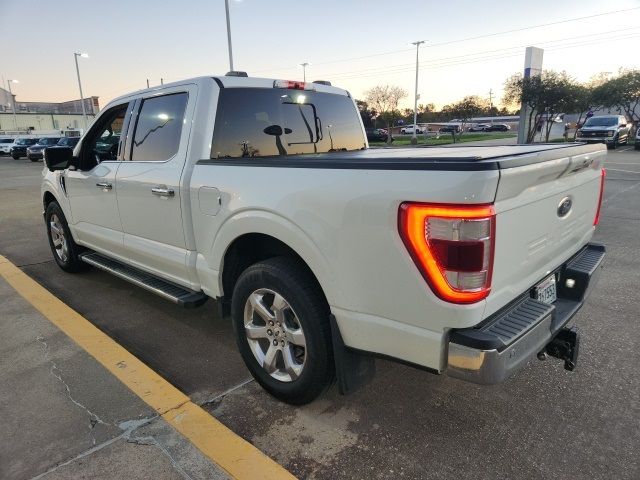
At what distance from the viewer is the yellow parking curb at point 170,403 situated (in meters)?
2.21

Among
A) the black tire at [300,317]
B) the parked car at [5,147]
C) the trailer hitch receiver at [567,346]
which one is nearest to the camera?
the black tire at [300,317]

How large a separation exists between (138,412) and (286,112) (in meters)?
2.34

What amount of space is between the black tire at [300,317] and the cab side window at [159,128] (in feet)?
3.99

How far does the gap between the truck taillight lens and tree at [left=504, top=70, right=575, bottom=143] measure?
3291 cm

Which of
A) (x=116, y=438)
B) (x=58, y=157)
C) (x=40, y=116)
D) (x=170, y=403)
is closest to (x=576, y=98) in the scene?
(x=58, y=157)

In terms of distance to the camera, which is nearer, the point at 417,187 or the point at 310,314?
the point at 417,187

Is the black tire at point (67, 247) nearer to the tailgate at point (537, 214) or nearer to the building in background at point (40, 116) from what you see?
the tailgate at point (537, 214)

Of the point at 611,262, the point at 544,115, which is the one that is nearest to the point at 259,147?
the point at 611,262

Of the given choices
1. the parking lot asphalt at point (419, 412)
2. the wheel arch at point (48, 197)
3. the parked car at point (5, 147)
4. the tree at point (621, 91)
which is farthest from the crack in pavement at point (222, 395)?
the parked car at point (5, 147)

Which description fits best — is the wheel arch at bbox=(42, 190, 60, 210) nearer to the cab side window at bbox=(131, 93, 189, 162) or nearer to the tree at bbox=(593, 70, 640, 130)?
the cab side window at bbox=(131, 93, 189, 162)

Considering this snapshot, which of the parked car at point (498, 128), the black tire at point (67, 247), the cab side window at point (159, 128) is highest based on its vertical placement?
the cab side window at point (159, 128)

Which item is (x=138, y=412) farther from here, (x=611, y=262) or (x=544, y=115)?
(x=544, y=115)

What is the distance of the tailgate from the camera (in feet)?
6.18

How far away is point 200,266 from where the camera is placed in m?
3.09
